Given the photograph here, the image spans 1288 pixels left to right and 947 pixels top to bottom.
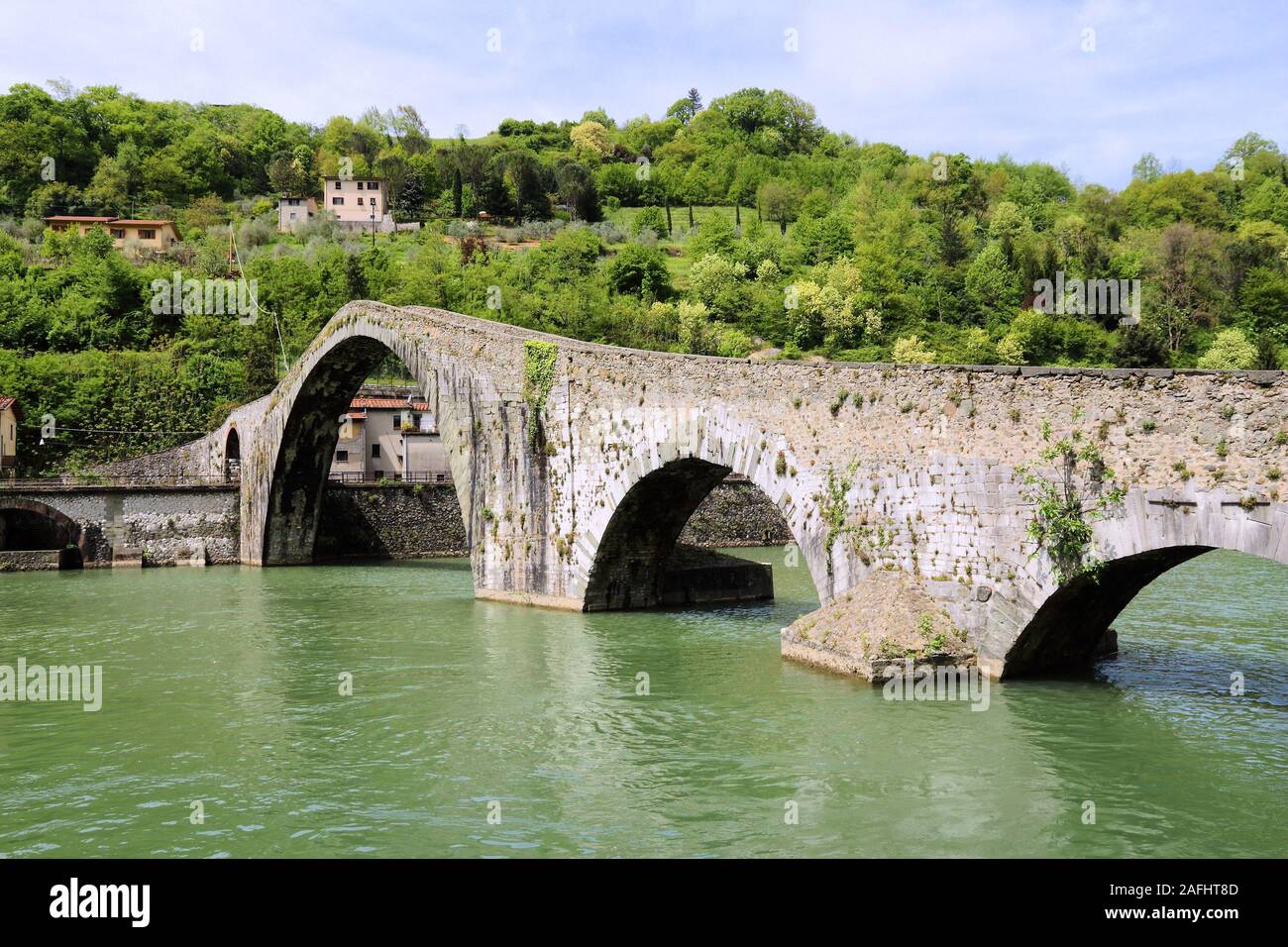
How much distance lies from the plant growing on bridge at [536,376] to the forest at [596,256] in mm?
36212

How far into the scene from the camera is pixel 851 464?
16344 millimetres

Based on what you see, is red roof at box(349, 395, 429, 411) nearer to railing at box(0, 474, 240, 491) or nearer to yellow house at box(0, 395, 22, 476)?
railing at box(0, 474, 240, 491)

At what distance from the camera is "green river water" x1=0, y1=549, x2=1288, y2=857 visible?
9773mm

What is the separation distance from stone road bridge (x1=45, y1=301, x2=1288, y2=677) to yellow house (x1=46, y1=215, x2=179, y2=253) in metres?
65.5

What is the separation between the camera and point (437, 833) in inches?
391

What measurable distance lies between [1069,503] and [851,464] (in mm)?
3671

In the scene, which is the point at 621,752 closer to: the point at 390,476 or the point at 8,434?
the point at 390,476

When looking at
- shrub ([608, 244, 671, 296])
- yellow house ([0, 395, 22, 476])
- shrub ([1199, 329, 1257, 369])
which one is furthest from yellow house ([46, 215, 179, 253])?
shrub ([1199, 329, 1257, 369])

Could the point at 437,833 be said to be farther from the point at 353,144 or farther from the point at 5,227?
the point at 353,144

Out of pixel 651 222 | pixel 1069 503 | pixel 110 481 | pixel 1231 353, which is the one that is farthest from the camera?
pixel 651 222

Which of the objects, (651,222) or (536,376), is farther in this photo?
(651,222)

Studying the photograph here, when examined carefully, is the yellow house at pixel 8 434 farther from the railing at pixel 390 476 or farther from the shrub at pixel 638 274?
the shrub at pixel 638 274

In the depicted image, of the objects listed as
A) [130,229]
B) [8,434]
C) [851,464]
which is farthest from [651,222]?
[851,464]
